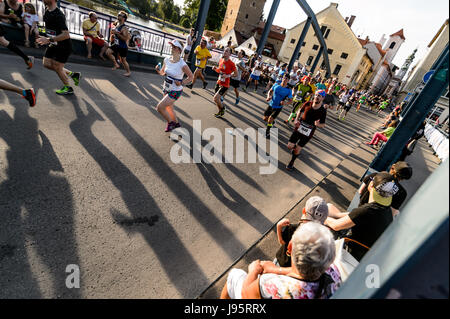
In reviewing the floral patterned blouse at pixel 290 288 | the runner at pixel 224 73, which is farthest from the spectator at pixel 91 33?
the floral patterned blouse at pixel 290 288

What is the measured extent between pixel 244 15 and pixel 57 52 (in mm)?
58150

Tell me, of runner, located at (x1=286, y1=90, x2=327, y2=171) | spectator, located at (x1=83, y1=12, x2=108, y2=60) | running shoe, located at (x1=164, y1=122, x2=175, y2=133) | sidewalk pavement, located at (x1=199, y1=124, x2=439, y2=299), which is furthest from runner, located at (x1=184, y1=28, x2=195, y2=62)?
sidewalk pavement, located at (x1=199, y1=124, x2=439, y2=299)

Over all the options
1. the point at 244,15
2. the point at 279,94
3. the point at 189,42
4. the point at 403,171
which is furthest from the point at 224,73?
the point at 244,15

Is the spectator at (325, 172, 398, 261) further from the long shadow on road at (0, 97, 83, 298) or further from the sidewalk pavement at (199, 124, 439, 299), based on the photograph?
the long shadow on road at (0, 97, 83, 298)

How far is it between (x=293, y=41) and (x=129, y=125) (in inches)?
2108

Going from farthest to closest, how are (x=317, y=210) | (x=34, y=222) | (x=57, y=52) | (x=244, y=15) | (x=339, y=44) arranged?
(x=244, y=15), (x=339, y=44), (x=57, y=52), (x=34, y=222), (x=317, y=210)

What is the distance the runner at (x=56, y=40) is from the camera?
4872 mm

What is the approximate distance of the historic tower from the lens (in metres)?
52.5

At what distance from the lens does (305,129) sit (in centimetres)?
522

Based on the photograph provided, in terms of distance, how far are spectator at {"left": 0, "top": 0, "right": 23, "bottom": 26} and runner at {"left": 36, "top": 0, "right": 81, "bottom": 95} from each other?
4.17 metres

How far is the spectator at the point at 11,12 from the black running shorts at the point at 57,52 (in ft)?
14.0

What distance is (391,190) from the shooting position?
8.35ft

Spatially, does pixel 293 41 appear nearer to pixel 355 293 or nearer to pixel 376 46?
pixel 376 46

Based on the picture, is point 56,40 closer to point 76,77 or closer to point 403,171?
point 76,77
